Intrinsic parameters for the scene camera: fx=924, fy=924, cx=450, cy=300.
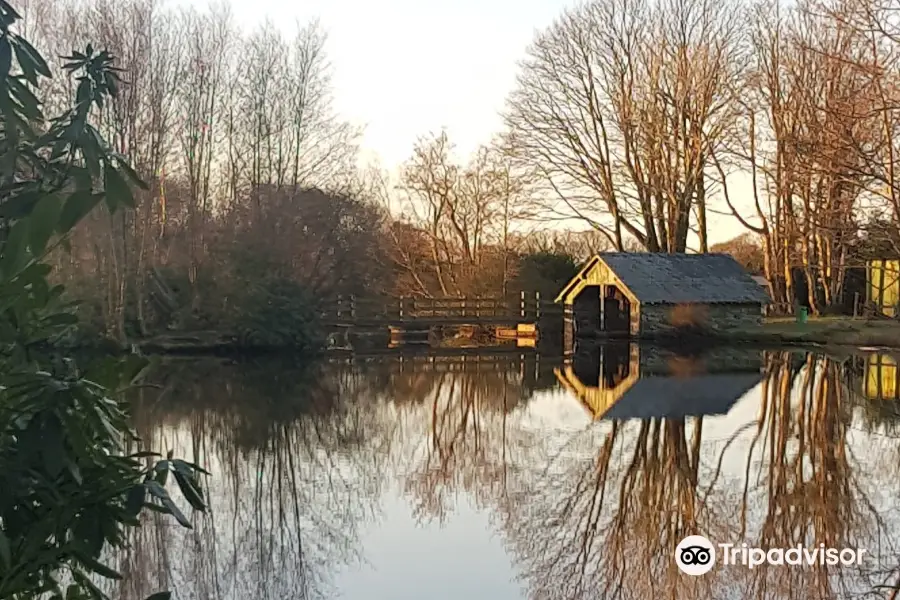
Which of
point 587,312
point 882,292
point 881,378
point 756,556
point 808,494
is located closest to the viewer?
point 756,556

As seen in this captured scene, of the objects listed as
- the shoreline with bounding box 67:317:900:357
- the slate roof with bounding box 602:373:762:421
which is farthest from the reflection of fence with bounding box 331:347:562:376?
the slate roof with bounding box 602:373:762:421

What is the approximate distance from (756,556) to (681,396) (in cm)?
863

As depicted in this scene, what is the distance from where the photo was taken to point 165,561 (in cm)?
604

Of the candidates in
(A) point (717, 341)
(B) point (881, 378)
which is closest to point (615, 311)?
(A) point (717, 341)

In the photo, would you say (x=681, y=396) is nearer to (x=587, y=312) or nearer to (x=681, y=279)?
(x=681, y=279)

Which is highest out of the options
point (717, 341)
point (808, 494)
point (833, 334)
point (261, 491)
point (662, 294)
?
point (662, 294)

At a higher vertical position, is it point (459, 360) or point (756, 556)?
point (459, 360)

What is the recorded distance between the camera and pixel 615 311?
31031 mm

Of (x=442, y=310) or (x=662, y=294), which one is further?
(x=442, y=310)

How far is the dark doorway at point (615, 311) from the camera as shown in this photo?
30.7m

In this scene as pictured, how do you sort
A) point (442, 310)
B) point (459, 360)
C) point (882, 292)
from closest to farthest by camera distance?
point (459, 360), point (442, 310), point (882, 292)

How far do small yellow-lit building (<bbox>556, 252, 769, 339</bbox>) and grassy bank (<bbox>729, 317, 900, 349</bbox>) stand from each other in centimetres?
108

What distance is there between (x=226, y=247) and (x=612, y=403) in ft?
42.0

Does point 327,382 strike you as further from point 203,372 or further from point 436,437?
point 436,437
